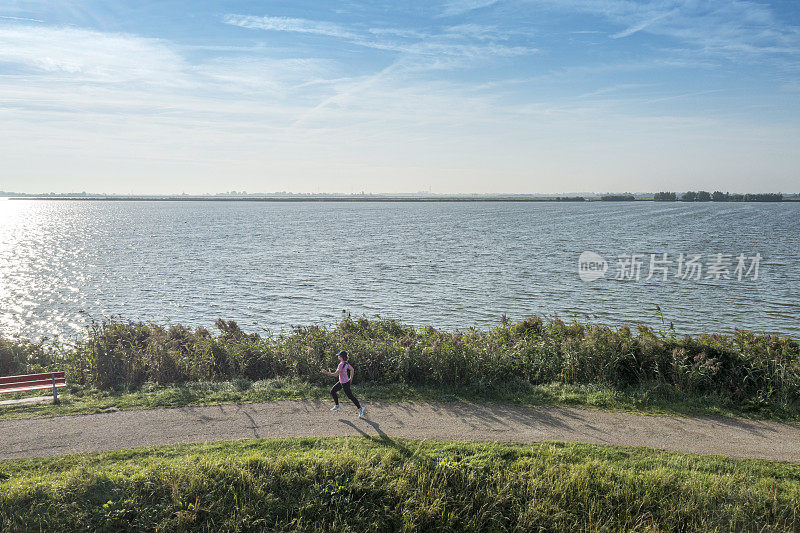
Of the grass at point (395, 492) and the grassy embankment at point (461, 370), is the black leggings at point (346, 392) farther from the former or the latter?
the grass at point (395, 492)

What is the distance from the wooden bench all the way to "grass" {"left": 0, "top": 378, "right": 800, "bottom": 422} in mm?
419

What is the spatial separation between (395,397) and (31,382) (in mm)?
9946

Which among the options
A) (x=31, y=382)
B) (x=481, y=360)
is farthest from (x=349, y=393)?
(x=31, y=382)

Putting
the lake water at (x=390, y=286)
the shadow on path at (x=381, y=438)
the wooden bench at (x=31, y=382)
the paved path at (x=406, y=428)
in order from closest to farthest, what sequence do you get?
the shadow on path at (x=381, y=438) → the paved path at (x=406, y=428) → the wooden bench at (x=31, y=382) → the lake water at (x=390, y=286)

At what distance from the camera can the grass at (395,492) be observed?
8.73 m

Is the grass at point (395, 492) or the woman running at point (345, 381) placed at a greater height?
the woman running at point (345, 381)

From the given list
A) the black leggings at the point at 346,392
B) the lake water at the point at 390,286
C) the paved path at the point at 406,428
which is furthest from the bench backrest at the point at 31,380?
the lake water at the point at 390,286

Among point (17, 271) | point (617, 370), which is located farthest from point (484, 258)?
point (17, 271)

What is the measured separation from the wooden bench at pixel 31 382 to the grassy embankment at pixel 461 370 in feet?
1.85

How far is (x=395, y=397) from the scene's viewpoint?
13312 millimetres

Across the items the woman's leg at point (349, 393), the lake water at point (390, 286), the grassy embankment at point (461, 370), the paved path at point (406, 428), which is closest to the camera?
the paved path at point (406, 428)

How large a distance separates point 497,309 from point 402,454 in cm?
1956

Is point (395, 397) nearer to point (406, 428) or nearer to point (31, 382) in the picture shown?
point (406, 428)

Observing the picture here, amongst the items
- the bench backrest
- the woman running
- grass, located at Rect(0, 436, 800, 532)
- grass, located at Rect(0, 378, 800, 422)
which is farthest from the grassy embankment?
grass, located at Rect(0, 436, 800, 532)
